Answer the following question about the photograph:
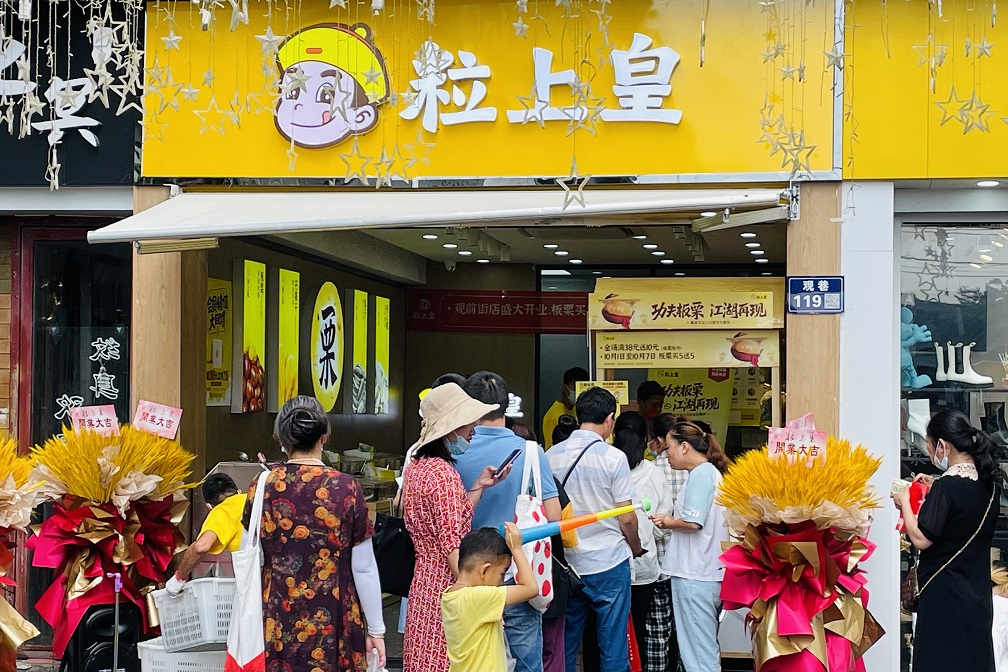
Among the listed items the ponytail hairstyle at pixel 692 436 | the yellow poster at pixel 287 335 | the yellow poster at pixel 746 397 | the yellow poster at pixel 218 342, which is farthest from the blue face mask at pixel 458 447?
the yellow poster at pixel 746 397

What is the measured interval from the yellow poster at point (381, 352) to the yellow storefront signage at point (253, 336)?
286 cm

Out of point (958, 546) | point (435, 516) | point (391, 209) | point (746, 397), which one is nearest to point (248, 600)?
point (435, 516)

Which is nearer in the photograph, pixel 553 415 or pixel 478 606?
pixel 478 606

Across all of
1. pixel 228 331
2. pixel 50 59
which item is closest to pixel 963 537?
pixel 228 331

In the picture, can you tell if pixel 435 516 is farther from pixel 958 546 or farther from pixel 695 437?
pixel 958 546

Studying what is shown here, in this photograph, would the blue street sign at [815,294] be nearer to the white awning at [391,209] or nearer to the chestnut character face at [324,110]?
the white awning at [391,209]

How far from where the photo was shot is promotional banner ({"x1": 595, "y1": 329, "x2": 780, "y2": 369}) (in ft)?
24.2

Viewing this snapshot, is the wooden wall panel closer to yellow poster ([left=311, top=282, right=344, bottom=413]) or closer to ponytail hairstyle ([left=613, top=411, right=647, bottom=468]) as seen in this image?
ponytail hairstyle ([left=613, top=411, right=647, bottom=468])

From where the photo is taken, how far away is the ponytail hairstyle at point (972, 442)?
18.3 feet

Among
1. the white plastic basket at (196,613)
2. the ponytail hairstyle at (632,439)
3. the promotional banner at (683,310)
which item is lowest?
the white plastic basket at (196,613)

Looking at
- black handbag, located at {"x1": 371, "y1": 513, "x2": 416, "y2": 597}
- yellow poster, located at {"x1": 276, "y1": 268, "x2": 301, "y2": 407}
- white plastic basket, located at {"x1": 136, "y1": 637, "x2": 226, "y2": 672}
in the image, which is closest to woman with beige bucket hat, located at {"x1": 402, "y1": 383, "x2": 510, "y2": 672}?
black handbag, located at {"x1": 371, "y1": 513, "x2": 416, "y2": 597}

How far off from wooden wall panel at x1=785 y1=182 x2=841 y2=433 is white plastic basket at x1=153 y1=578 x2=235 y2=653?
3590 millimetres

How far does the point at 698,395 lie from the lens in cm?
1009

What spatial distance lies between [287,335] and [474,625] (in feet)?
17.8
